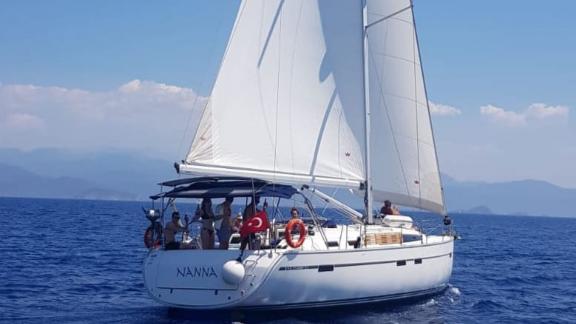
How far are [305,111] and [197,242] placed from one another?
5.09 m

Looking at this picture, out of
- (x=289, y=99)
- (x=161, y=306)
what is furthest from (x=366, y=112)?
(x=161, y=306)

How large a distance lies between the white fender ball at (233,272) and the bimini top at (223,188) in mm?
2061

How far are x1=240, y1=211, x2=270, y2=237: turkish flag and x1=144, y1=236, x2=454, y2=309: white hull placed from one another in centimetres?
55

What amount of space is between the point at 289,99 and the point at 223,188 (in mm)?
3920

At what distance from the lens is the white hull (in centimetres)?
1909

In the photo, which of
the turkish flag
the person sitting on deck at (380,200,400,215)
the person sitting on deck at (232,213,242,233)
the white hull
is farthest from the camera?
the person sitting on deck at (380,200,400,215)

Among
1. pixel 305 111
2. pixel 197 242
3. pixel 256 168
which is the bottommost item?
pixel 197 242

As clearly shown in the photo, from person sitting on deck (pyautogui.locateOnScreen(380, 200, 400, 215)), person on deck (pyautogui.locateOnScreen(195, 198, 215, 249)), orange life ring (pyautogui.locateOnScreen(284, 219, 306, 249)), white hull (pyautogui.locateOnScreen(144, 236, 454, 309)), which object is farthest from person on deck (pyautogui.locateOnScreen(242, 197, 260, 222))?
person sitting on deck (pyautogui.locateOnScreen(380, 200, 400, 215))

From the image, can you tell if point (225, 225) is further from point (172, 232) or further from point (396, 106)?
point (396, 106)

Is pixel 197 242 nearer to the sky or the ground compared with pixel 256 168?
Result: nearer to the ground

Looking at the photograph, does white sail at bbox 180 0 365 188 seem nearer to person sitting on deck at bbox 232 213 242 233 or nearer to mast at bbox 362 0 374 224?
mast at bbox 362 0 374 224

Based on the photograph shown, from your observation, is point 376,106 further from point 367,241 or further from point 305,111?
point 367,241

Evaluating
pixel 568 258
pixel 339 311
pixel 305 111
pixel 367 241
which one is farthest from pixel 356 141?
pixel 568 258

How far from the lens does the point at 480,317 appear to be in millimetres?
22797
